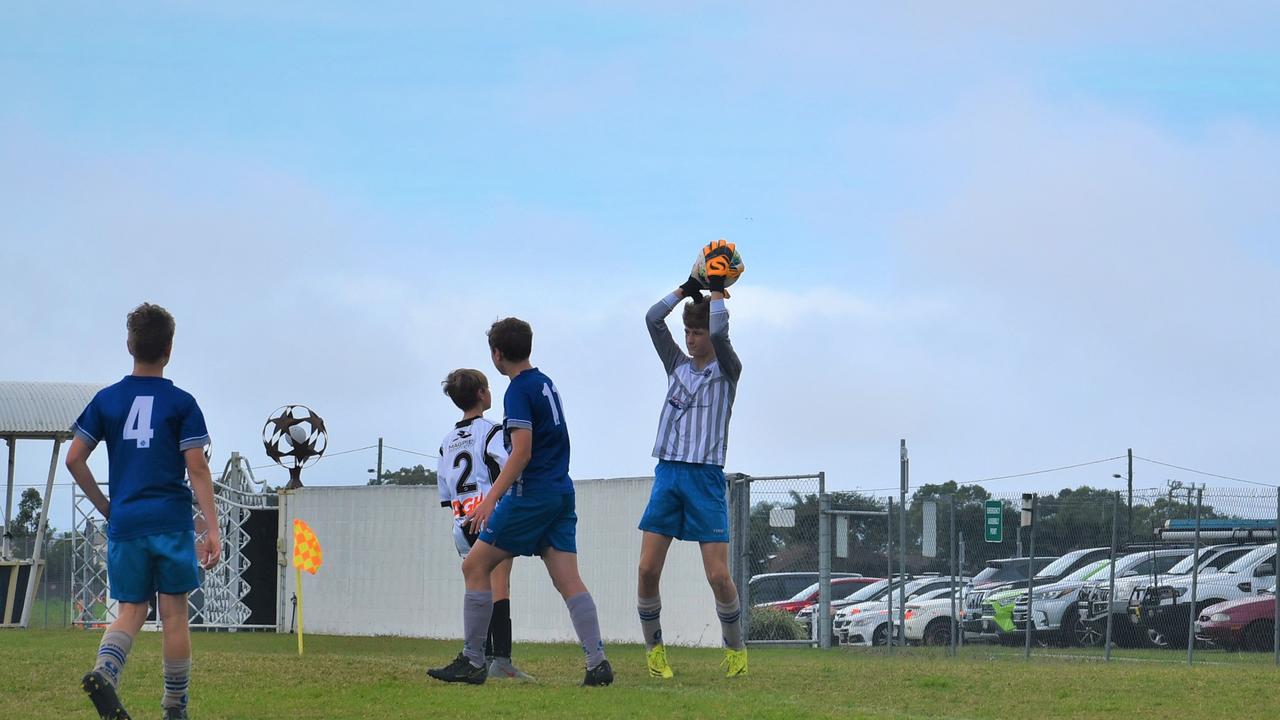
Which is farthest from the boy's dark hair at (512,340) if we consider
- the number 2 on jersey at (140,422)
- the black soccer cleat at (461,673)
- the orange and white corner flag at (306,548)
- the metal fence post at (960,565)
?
the metal fence post at (960,565)

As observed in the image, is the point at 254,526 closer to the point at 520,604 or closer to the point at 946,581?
the point at 520,604

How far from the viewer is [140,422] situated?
20.5ft

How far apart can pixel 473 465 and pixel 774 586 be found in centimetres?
947

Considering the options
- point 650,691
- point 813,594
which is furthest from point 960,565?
point 650,691

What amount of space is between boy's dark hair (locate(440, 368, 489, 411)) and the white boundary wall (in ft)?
25.7

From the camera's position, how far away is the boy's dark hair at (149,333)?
641 centimetres

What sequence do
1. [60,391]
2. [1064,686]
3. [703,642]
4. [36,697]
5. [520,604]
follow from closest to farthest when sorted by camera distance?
[36,697]
[1064,686]
[703,642]
[520,604]
[60,391]

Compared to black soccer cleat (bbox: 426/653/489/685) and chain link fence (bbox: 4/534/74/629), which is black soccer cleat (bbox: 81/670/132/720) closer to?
black soccer cleat (bbox: 426/653/489/685)

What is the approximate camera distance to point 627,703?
6.90 metres

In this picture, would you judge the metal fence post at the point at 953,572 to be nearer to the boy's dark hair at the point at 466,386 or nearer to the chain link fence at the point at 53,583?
the boy's dark hair at the point at 466,386

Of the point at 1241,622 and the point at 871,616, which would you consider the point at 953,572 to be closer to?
the point at 871,616

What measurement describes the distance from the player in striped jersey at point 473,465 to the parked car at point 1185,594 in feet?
32.2

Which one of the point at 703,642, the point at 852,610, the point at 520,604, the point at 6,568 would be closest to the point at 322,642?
the point at 520,604

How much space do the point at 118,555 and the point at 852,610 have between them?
14.2m
